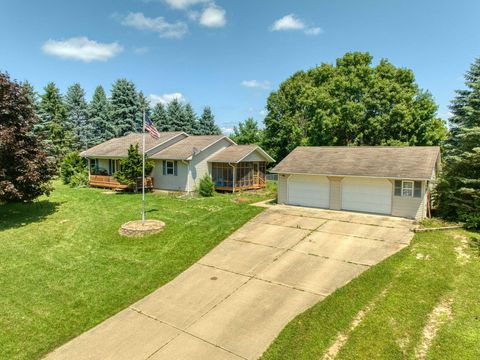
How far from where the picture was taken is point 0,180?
14.9 meters

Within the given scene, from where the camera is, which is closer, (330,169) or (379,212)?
(379,212)

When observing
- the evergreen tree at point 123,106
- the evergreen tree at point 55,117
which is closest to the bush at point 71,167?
the evergreen tree at point 55,117

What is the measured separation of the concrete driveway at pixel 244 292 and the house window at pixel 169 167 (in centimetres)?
1143

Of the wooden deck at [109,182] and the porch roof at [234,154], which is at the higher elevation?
the porch roof at [234,154]

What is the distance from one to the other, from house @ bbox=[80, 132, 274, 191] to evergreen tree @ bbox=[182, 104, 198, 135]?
23875 mm

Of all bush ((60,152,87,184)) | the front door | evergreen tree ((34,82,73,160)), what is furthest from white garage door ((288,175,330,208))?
evergreen tree ((34,82,73,160))

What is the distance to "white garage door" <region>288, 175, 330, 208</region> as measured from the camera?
18062 mm

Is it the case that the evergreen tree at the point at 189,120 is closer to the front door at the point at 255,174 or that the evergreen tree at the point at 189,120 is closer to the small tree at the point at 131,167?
the front door at the point at 255,174

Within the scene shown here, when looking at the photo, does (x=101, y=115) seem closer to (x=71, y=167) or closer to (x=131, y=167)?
(x=71, y=167)

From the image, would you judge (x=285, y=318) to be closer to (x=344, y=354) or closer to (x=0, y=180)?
(x=344, y=354)

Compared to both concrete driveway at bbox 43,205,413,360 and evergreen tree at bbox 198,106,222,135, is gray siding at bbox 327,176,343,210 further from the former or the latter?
evergreen tree at bbox 198,106,222,135

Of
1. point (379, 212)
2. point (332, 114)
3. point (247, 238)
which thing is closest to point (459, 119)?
point (332, 114)

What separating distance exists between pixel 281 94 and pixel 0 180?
32062 mm

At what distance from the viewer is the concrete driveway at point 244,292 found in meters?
7.22
